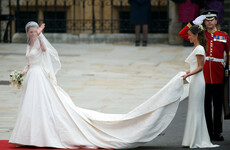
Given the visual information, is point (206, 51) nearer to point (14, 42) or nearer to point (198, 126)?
point (198, 126)

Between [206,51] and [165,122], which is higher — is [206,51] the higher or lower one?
the higher one

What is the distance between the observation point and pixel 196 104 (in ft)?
24.8

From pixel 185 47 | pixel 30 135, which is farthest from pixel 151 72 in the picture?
pixel 30 135

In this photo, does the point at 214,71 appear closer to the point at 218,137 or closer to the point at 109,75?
the point at 218,137

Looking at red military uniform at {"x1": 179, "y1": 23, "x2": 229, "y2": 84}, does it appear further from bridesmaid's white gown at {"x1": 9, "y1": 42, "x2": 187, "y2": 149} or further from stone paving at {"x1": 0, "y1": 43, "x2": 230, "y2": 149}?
stone paving at {"x1": 0, "y1": 43, "x2": 230, "y2": 149}

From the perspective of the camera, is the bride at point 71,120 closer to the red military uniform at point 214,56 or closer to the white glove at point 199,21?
the red military uniform at point 214,56

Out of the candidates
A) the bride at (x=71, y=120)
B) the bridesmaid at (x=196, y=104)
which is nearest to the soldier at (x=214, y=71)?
the bridesmaid at (x=196, y=104)

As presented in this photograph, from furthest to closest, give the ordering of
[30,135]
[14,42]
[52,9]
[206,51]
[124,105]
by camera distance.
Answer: [52,9], [14,42], [124,105], [206,51], [30,135]

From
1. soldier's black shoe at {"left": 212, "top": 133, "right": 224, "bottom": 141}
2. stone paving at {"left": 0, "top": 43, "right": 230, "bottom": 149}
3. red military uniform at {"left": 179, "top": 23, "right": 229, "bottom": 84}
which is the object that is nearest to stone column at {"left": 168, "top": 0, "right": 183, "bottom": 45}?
stone paving at {"left": 0, "top": 43, "right": 230, "bottom": 149}

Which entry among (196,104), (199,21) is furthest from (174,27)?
(196,104)

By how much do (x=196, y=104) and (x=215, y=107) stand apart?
0.64m

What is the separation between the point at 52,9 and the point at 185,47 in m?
5.48

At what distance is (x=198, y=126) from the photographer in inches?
295

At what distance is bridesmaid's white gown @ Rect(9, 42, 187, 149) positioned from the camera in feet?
24.3
